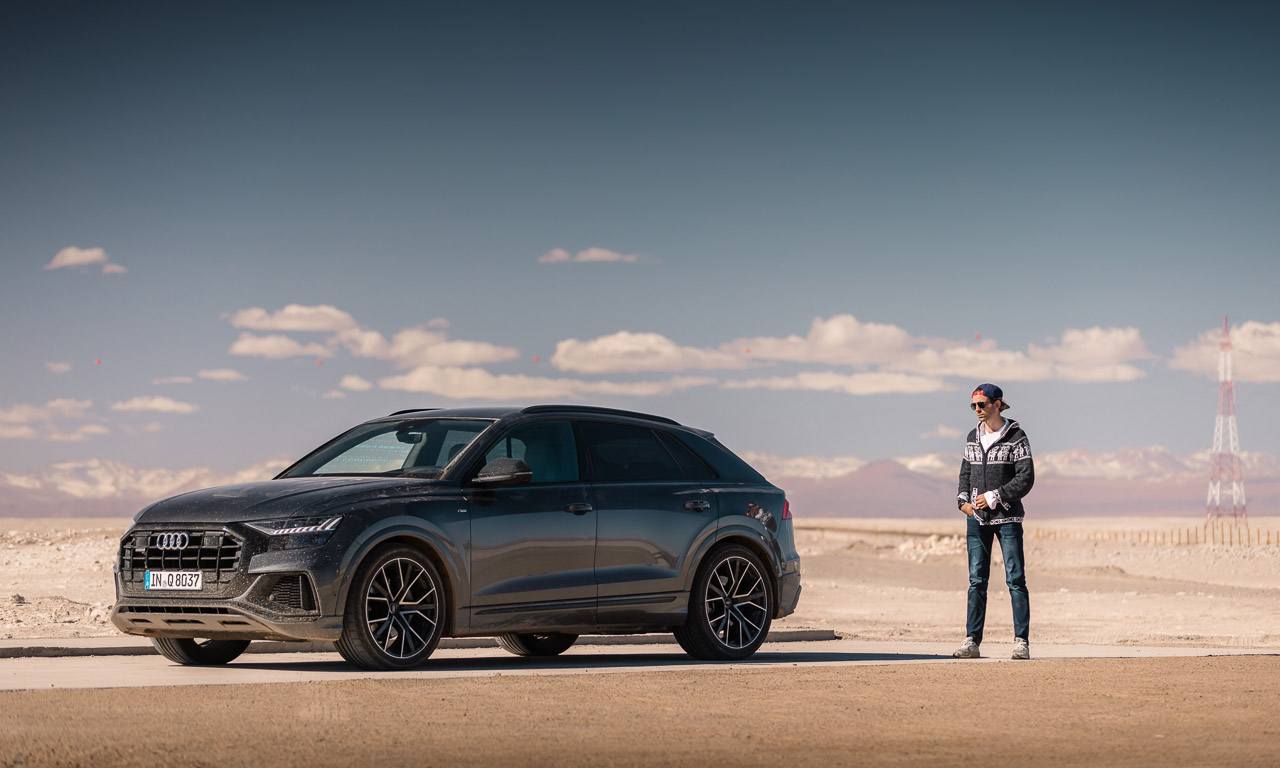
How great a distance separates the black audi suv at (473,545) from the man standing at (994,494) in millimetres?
1502

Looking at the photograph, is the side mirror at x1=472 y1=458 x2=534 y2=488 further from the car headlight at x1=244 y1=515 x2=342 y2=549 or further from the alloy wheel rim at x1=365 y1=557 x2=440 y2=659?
the car headlight at x1=244 y1=515 x2=342 y2=549

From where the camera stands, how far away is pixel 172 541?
445 inches

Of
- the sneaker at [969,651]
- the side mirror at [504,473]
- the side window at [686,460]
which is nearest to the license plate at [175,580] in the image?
the side mirror at [504,473]

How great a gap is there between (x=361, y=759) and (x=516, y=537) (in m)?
4.34

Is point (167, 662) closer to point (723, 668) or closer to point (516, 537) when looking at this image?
point (516, 537)

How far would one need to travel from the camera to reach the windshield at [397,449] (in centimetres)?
1214

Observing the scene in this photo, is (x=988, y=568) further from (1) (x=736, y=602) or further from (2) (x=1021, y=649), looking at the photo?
(1) (x=736, y=602)

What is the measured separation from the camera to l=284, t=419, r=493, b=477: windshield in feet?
39.8

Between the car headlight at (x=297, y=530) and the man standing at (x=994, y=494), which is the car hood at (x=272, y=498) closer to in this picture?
the car headlight at (x=297, y=530)

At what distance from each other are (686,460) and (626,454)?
658mm

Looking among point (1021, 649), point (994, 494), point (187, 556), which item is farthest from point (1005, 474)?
point (187, 556)

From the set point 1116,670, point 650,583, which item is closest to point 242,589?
point 650,583

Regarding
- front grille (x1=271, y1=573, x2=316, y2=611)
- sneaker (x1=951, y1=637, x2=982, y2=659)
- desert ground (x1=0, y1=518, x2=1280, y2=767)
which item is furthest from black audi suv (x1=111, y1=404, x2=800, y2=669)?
sneaker (x1=951, y1=637, x2=982, y2=659)

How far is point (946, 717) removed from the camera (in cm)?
932
